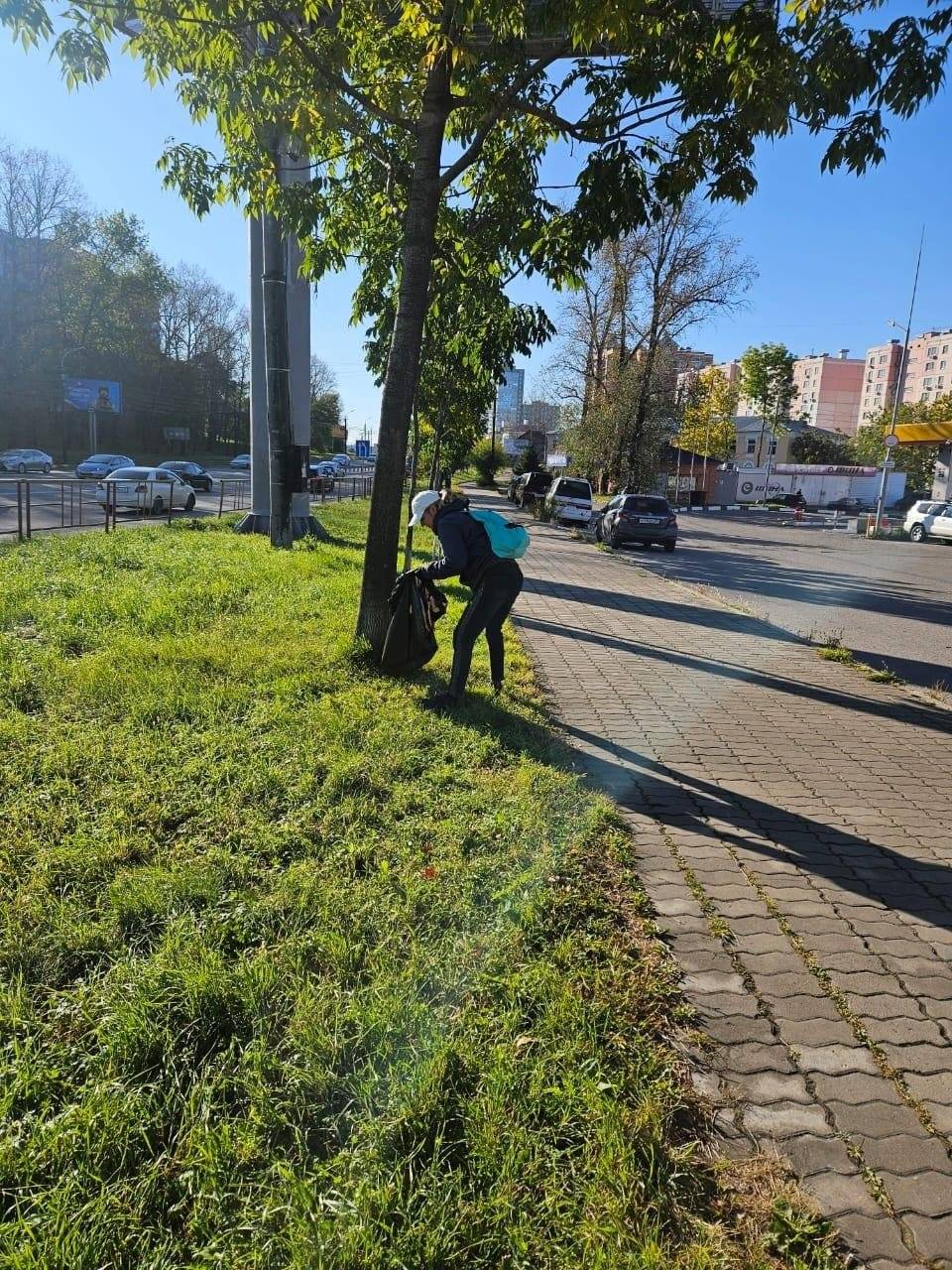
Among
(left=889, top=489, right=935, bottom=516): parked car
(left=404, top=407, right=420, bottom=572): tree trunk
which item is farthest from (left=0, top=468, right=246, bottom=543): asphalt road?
(left=889, top=489, right=935, bottom=516): parked car

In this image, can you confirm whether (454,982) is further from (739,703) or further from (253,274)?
(253,274)

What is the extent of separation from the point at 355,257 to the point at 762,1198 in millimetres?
8638

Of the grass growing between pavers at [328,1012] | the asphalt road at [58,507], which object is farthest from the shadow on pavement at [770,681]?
the asphalt road at [58,507]

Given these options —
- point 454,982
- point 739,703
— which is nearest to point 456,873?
point 454,982

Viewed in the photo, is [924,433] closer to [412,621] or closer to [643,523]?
[643,523]

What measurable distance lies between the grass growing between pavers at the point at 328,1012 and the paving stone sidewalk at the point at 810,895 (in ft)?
0.72

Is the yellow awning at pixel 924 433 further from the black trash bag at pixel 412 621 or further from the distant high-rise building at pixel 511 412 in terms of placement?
the distant high-rise building at pixel 511 412

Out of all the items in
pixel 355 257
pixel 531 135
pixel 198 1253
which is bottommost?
pixel 198 1253

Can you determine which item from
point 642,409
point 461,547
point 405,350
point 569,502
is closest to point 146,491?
point 569,502

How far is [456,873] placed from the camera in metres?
3.40

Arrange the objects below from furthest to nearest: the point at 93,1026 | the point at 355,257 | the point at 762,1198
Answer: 1. the point at 355,257
2. the point at 93,1026
3. the point at 762,1198

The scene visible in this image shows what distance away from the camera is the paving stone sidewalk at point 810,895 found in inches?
85.6

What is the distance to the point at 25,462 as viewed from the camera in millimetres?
41469

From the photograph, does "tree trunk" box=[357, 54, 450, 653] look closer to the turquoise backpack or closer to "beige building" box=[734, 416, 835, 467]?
the turquoise backpack
